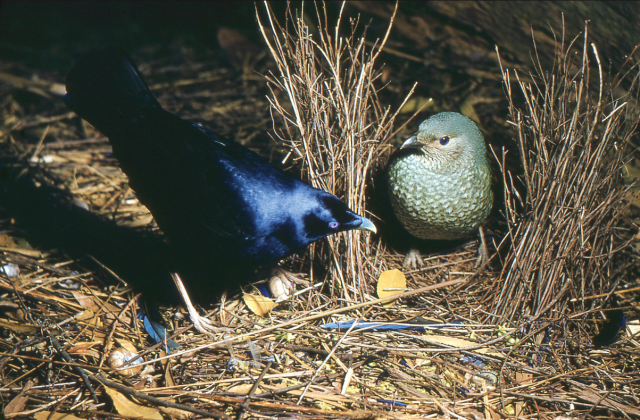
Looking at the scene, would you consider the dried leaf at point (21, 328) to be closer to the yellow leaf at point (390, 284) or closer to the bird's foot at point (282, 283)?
the bird's foot at point (282, 283)

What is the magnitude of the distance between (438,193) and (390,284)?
1.98ft

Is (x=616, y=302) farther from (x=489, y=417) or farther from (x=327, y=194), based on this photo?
(x=327, y=194)

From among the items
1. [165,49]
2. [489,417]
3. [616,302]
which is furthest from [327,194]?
[165,49]

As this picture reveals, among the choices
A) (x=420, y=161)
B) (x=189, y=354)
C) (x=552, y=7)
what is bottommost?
(x=189, y=354)

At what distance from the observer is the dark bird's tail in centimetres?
321

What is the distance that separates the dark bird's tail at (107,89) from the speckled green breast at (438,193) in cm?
168

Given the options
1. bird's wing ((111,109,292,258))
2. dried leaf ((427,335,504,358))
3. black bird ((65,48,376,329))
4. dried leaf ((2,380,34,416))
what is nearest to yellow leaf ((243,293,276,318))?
black bird ((65,48,376,329))

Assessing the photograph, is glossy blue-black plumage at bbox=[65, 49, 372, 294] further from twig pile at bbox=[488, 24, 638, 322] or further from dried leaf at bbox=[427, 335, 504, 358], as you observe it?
twig pile at bbox=[488, 24, 638, 322]

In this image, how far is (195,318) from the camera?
286 centimetres

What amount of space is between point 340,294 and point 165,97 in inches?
125

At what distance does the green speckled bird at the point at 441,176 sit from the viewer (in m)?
Result: 2.91

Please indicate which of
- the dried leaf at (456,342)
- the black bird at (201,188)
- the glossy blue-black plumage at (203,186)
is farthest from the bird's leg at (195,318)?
the dried leaf at (456,342)

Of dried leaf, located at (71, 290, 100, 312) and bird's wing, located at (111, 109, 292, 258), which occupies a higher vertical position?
bird's wing, located at (111, 109, 292, 258)

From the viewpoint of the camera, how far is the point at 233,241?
2.80 meters
